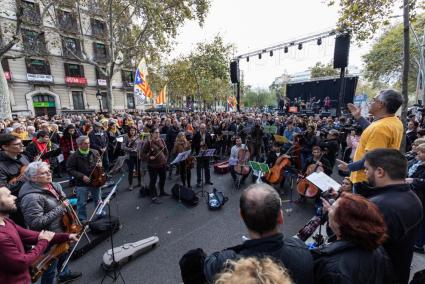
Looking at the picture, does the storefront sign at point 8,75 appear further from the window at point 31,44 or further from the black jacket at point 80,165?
the black jacket at point 80,165

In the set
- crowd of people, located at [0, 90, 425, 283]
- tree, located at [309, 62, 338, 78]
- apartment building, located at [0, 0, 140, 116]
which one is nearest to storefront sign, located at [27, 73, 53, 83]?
apartment building, located at [0, 0, 140, 116]

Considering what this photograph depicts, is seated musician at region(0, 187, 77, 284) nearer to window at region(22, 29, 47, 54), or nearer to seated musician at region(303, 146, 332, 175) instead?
seated musician at region(303, 146, 332, 175)

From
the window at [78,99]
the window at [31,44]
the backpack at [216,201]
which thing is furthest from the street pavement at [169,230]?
the window at [78,99]

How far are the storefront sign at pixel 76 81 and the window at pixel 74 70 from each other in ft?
1.79

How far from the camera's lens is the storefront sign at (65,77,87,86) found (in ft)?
94.2

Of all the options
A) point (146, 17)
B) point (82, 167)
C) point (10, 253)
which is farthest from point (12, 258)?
point (146, 17)

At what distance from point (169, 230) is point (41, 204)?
2.57 metres

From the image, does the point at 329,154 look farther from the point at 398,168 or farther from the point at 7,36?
the point at 7,36

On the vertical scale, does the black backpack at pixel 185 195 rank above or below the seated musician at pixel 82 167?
below

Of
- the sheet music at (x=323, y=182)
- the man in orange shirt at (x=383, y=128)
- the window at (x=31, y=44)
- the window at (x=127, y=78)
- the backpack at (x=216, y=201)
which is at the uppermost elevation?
the window at (x=31, y=44)

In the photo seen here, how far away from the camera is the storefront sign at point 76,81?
28722 mm

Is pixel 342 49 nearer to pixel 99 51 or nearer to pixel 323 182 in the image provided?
pixel 323 182

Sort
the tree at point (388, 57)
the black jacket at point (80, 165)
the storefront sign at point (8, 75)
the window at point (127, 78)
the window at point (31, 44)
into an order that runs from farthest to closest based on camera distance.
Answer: the window at point (127, 78), the storefront sign at point (8, 75), the tree at point (388, 57), the window at point (31, 44), the black jacket at point (80, 165)

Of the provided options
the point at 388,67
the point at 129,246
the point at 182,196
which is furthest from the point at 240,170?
the point at 388,67
